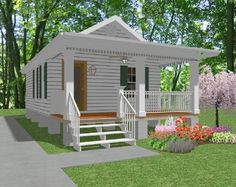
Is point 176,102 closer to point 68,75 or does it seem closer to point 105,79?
point 105,79

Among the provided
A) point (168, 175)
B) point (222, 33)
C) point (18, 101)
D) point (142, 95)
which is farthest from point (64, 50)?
point (18, 101)

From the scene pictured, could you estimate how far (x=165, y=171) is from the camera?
7.57m

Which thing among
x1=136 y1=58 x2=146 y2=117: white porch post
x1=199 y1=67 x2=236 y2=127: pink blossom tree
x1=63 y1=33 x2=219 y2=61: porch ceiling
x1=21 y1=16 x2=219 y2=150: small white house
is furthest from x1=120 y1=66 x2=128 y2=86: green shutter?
x1=199 y1=67 x2=236 y2=127: pink blossom tree

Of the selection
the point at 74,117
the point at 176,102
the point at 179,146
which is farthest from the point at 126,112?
the point at 176,102

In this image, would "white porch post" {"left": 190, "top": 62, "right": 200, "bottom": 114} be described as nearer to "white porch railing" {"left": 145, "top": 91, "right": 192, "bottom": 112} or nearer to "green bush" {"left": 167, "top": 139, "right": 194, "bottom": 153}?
"white porch railing" {"left": 145, "top": 91, "right": 192, "bottom": 112}

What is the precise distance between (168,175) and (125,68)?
32.6 ft

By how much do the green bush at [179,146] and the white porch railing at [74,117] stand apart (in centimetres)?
297

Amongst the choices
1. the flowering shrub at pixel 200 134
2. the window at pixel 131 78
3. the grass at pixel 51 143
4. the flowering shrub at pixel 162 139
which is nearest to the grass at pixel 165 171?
the flowering shrub at pixel 162 139

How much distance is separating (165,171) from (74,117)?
4.25 metres

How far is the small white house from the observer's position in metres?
11.4

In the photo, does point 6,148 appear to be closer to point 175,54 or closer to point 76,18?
point 175,54

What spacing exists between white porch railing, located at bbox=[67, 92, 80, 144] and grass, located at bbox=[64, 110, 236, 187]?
232cm

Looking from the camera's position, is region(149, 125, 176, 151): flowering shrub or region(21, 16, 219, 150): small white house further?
region(21, 16, 219, 150): small white house

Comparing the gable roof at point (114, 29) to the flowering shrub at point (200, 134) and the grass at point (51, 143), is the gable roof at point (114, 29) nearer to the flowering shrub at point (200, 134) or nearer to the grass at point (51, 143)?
the grass at point (51, 143)
